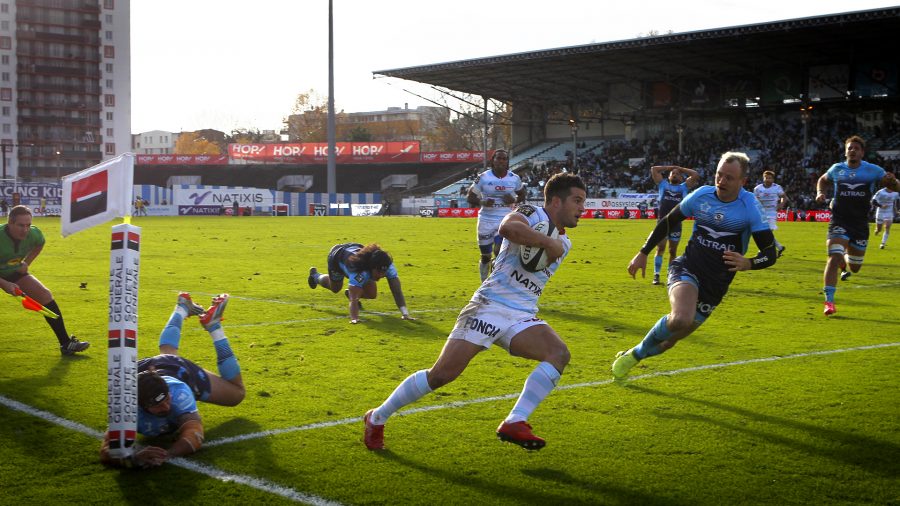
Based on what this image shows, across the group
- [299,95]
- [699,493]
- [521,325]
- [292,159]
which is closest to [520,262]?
[521,325]

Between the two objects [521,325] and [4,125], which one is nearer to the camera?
[521,325]

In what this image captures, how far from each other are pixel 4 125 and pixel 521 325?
132 meters

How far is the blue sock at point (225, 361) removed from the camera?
23.3ft

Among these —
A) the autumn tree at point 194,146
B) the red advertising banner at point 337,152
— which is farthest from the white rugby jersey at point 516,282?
the autumn tree at point 194,146

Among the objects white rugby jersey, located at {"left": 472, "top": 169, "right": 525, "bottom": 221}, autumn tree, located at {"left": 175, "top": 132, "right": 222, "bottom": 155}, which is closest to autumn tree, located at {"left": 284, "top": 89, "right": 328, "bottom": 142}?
autumn tree, located at {"left": 175, "top": 132, "right": 222, "bottom": 155}

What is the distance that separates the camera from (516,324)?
240 inches

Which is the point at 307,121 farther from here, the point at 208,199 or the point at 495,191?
the point at 495,191

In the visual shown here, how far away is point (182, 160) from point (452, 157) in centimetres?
3268

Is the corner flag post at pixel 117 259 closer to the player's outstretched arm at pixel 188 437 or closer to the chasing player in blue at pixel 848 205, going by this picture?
the player's outstretched arm at pixel 188 437

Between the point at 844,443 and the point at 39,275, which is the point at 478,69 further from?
the point at 844,443

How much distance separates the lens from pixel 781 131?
205 feet

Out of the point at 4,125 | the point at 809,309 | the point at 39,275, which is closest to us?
the point at 809,309

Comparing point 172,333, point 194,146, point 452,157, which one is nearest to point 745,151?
point 452,157

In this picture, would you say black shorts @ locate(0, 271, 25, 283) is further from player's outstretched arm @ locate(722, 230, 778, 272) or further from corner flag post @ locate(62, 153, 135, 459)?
player's outstretched arm @ locate(722, 230, 778, 272)
